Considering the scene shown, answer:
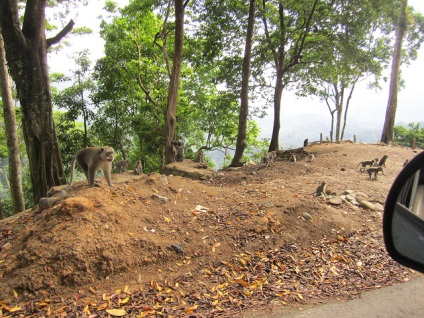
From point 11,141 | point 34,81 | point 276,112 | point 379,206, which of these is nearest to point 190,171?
point 34,81

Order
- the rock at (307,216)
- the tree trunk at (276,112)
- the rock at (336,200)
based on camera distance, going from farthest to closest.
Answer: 1. the tree trunk at (276,112)
2. the rock at (336,200)
3. the rock at (307,216)

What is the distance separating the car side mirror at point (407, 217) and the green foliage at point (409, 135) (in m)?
25.4

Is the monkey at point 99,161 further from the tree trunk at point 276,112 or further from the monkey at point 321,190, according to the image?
the tree trunk at point 276,112

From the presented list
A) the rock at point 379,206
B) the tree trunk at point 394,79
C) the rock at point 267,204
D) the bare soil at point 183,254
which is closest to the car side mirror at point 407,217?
the bare soil at point 183,254

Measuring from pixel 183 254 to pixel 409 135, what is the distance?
86.3 ft

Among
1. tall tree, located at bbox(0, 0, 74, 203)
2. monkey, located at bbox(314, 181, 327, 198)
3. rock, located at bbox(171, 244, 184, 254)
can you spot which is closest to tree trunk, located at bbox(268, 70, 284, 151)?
monkey, located at bbox(314, 181, 327, 198)

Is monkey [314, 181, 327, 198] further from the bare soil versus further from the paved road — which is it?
the paved road

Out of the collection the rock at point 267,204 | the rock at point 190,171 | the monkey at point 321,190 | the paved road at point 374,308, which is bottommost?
the paved road at point 374,308

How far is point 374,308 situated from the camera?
3578 mm

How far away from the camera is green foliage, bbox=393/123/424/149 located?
77.6 feet

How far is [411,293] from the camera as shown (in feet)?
12.8

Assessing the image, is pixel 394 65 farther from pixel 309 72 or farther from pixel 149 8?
pixel 149 8

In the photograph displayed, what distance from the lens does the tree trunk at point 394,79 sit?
56.7 ft

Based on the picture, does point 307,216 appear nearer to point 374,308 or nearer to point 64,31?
point 374,308
